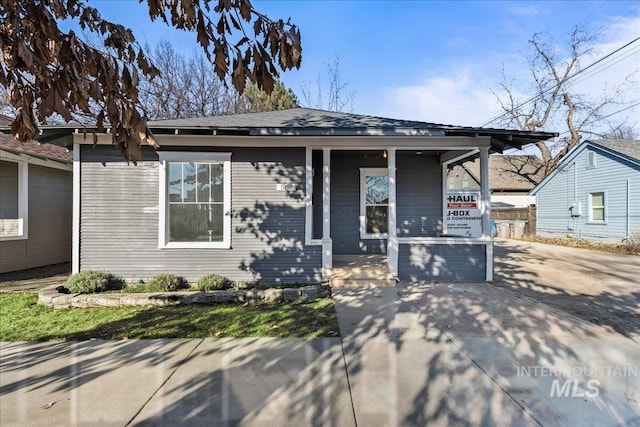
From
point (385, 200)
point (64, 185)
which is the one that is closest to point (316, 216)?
point (385, 200)

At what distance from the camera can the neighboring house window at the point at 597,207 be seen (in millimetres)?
15648

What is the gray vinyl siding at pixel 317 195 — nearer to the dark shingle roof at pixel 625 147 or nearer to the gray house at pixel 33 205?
the gray house at pixel 33 205

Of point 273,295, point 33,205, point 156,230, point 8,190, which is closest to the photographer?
point 273,295

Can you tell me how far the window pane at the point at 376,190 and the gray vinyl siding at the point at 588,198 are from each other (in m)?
12.2

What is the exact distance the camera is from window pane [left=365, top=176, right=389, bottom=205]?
28.7ft

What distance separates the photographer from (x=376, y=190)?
8.80 metres

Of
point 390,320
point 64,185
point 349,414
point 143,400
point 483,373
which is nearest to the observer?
point 349,414

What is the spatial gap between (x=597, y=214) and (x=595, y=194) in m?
0.99

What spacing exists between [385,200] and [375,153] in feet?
4.09

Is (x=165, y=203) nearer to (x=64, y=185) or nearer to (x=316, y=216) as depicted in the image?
(x=316, y=216)

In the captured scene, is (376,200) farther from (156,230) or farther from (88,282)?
(88,282)

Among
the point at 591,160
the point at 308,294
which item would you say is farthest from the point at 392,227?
the point at 591,160

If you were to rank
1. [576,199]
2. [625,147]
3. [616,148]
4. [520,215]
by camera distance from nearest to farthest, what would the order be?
[616,148], [625,147], [576,199], [520,215]

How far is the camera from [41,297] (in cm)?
560
